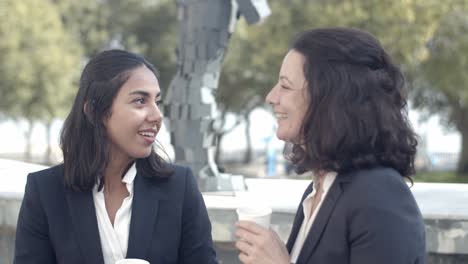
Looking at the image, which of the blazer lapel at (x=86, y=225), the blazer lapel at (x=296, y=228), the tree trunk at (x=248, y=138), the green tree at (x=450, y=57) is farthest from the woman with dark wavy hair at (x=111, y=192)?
the tree trunk at (x=248, y=138)

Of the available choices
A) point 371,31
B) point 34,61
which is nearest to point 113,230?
point 371,31

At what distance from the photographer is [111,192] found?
2.87 meters

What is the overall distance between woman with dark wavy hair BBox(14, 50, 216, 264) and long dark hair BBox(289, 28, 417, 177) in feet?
2.98

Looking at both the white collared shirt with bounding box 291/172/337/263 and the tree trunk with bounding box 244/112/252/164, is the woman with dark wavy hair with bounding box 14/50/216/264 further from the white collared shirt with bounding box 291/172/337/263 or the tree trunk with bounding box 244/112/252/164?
the tree trunk with bounding box 244/112/252/164

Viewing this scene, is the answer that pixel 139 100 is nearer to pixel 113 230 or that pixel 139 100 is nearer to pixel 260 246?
pixel 113 230

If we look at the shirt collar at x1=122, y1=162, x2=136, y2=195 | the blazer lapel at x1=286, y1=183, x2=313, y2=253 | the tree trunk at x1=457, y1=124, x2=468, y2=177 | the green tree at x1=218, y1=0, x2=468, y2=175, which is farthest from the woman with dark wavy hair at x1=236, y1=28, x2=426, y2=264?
the tree trunk at x1=457, y1=124, x2=468, y2=177

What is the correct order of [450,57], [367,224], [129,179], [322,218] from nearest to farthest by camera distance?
[367,224], [322,218], [129,179], [450,57]

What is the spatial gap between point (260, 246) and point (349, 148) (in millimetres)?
365

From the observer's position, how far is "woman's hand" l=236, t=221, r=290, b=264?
6.76ft

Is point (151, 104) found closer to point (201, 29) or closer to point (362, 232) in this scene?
point (362, 232)

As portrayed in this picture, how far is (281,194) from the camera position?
16.2 feet

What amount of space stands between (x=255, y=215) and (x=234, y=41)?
76.9 ft

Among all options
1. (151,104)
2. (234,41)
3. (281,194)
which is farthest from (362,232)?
(234,41)

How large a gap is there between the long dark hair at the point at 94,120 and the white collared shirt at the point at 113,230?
10cm
